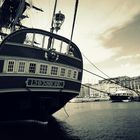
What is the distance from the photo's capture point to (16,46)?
1984 centimetres

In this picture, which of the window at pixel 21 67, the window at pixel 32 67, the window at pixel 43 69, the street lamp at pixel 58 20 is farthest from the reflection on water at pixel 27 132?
the street lamp at pixel 58 20

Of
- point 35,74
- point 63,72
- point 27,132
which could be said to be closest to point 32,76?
point 35,74

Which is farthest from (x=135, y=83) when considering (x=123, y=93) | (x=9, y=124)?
(x=9, y=124)

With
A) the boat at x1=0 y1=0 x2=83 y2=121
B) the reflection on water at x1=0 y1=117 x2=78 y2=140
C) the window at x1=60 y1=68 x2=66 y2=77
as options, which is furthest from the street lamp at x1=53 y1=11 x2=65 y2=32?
the reflection on water at x1=0 y1=117 x2=78 y2=140

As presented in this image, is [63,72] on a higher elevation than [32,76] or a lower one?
higher

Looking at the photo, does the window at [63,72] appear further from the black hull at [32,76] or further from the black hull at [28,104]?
the black hull at [28,104]

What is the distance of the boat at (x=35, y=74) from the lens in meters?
19.6

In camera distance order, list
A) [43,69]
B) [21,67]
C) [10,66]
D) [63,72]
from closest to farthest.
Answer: [10,66], [21,67], [43,69], [63,72]

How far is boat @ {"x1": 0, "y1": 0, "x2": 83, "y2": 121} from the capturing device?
773 inches

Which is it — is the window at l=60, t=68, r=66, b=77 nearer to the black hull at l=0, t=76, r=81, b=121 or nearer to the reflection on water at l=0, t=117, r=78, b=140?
the black hull at l=0, t=76, r=81, b=121

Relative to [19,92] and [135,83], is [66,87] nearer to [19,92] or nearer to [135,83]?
[19,92]

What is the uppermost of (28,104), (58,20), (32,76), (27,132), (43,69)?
(58,20)

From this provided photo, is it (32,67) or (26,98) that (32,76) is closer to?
(32,67)

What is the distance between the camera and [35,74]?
20.9m
